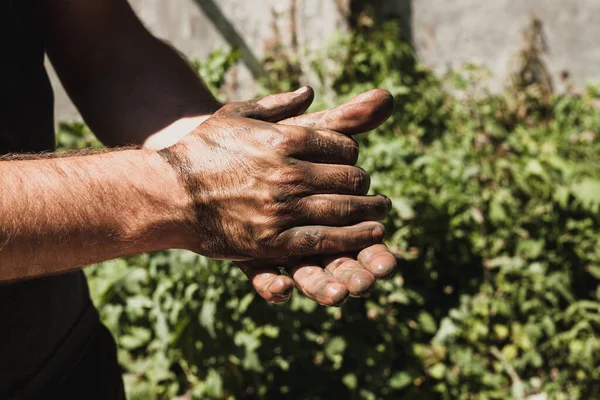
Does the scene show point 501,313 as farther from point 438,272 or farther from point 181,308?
point 181,308

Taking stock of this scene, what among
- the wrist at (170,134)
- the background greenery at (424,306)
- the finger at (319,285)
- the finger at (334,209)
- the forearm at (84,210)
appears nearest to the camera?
the forearm at (84,210)

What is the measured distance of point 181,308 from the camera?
7.97ft

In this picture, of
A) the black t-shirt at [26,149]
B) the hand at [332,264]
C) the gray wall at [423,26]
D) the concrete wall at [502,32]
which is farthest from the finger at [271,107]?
the concrete wall at [502,32]

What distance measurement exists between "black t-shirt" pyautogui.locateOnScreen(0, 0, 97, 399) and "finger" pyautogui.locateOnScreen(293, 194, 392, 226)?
2.10 ft

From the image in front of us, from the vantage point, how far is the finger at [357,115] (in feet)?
4.42

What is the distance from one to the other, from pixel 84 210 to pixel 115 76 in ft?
1.98

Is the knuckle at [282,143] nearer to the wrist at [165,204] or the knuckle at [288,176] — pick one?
the knuckle at [288,176]

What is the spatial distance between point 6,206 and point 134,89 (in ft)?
2.17

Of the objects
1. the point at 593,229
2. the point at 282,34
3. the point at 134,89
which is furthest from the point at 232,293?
the point at 282,34

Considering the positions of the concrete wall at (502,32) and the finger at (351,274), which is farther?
the concrete wall at (502,32)

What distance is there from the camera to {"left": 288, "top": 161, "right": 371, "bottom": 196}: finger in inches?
50.3

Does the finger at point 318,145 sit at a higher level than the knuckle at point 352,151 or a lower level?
higher

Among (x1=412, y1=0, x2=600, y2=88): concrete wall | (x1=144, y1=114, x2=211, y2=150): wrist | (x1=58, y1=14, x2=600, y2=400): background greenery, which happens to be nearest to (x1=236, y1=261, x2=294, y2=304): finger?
(x1=144, y1=114, x2=211, y2=150): wrist

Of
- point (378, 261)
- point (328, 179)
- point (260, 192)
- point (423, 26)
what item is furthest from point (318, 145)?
point (423, 26)
